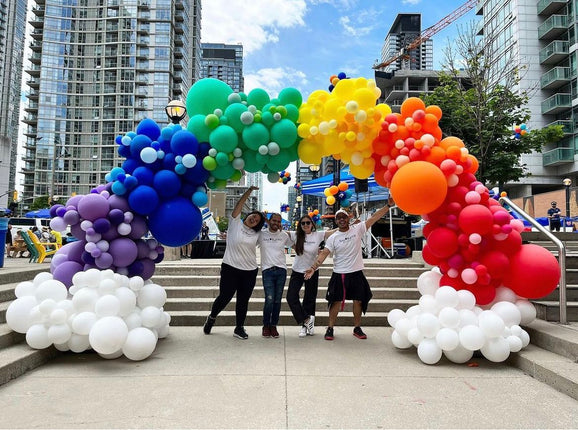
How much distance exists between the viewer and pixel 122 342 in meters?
4.14

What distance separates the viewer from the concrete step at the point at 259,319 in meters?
6.00

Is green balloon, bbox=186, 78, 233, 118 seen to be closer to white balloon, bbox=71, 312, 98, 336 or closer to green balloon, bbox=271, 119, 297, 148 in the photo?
green balloon, bbox=271, 119, 297, 148

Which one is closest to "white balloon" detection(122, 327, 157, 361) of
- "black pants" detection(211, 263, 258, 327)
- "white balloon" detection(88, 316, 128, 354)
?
"white balloon" detection(88, 316, 128, 354)

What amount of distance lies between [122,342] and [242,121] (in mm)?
2753

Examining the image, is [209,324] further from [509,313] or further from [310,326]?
[509,313]

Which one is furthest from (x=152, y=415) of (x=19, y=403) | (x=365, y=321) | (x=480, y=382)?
(x=365, y=321)

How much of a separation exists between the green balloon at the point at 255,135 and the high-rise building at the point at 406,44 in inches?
3900

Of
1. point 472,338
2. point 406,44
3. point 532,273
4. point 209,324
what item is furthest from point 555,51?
point 406,44

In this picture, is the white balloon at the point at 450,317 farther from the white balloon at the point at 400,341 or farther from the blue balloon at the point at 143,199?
the blue balloon at the point at 143,199

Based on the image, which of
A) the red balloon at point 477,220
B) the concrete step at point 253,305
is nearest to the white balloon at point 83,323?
the concrete step at point 253,305

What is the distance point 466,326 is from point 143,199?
12.6 feet

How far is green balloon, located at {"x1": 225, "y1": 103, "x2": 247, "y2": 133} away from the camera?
183 inches

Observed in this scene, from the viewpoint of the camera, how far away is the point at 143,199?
456 cm

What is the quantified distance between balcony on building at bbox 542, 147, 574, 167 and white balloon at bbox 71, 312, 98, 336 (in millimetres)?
39177
